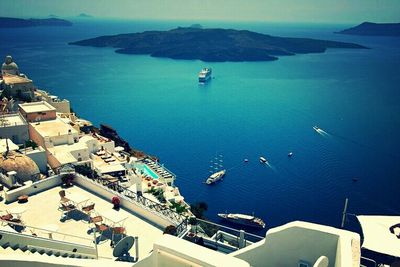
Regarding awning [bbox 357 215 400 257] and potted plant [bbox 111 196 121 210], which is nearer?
awning [bbox 357 215 400 257]

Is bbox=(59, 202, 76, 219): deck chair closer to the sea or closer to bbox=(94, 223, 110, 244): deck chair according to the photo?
bbox=(94, 223, 110, 244): deck chair

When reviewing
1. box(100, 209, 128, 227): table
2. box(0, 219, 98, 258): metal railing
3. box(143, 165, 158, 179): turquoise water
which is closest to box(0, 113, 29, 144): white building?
box(143, 165, 158, 179): turquoise water

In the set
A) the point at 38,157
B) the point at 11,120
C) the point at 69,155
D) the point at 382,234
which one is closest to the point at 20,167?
the point at 38,157

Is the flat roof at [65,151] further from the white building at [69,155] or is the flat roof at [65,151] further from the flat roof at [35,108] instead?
the flat roof at [35,108]

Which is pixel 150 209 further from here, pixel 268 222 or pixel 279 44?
pixel 279 44

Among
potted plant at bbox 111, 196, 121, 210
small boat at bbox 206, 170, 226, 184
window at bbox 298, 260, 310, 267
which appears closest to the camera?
window at bbox 298, 260, 310, 267

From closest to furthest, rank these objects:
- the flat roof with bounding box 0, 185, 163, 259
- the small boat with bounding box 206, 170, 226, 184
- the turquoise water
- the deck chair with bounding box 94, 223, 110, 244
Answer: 1. the flat roof with bounding box 0, 185, 163, 259
2. the deck chair with bounding box 94, 223, 110, 244
3. the turquoise water
4. the small boat with bounding box 206, 170, 226, 184
